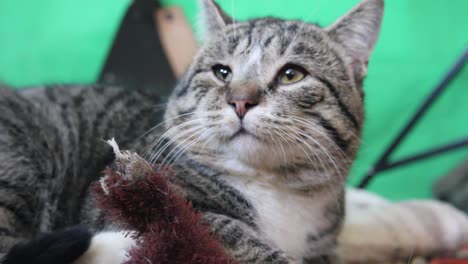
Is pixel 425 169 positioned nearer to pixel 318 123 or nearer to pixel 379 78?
pixel 379 78

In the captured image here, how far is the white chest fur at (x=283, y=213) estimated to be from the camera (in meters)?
1.15

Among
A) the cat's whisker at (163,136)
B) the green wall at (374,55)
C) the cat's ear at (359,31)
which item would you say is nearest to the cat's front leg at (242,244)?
the cat's whisker at (163,136)

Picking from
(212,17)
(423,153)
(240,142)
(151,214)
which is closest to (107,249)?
(151,214)

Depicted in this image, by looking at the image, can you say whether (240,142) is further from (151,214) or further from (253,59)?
(151,214)

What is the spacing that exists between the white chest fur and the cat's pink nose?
0.22 metres

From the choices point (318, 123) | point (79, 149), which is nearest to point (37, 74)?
point (79, 149)

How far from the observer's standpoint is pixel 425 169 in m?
2.52

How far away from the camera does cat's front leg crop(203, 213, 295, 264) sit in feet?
3.22

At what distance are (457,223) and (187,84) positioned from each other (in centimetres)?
134

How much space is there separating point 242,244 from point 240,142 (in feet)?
0.79

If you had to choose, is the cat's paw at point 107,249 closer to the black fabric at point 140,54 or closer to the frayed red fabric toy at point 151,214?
the frayed red fabric toy at point 151,214

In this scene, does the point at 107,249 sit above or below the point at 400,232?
above

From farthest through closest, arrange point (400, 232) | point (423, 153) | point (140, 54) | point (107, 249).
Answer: point (140, 54), point (423, 153), point (400, 232), point (107, 249)

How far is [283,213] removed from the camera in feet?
3.85
